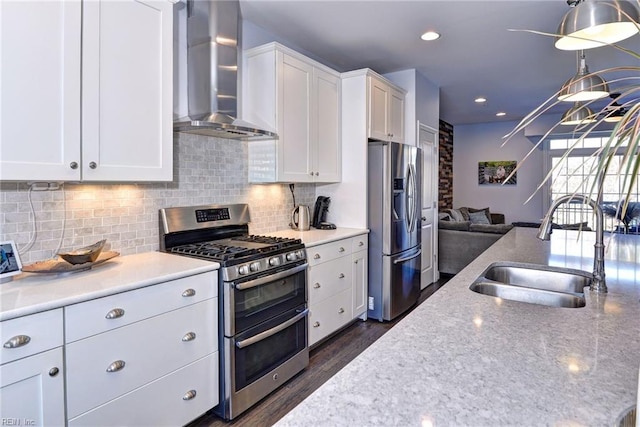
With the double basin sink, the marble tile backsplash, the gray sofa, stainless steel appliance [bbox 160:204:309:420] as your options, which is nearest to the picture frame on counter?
the marble tile backsplash

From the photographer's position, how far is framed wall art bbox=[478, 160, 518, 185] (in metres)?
7.57

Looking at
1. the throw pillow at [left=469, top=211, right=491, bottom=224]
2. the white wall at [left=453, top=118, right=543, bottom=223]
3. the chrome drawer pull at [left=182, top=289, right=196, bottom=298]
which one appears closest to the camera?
the chrome drawer pull at [left=182, top=289, right=196, bottom=298]

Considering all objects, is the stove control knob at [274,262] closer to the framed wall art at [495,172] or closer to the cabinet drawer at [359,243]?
the cabinet drawer at [359,243]

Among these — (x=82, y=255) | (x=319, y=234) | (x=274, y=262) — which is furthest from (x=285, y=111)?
(x=82, y=255)

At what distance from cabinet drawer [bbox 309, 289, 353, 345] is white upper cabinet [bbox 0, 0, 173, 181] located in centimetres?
151

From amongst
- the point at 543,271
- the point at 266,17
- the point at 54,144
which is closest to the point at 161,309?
the point at 54,144

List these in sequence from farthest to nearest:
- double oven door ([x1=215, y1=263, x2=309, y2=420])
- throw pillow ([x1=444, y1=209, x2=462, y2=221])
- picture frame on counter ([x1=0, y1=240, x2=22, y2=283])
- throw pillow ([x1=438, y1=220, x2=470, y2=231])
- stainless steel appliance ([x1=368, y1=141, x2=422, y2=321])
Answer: throw pillow ([x1=444, y1=209, x2=462, y2=221]) → throw pillow ([x1=438, y1=220, x2=470, y2=231]) → stainless steel appliance ([x1=368, y1=141, x2=422, y2=321]) → double oven door ([x1=215, y1=263, x2=309, y2=420]) → picture frame on counter ([x1=0, y1=240, x2=22, y2=283])

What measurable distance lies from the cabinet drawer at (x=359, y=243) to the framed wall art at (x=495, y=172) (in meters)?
5.14

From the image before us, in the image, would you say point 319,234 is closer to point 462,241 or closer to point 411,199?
point 411,199

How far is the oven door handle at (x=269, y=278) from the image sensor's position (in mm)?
2117

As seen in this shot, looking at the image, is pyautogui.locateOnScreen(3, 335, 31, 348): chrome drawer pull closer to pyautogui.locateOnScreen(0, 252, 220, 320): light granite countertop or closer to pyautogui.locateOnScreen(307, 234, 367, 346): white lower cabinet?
pyautogui.locateOnScreen(0, 252, 220, 320): light granite countertop

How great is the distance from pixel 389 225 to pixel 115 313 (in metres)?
2.50

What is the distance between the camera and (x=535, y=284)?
6.32 feet

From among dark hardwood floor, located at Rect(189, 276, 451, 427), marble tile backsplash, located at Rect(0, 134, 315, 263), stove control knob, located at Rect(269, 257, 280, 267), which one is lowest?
dark hardwood floor, located at Rect(189, 276, 451, 427)
